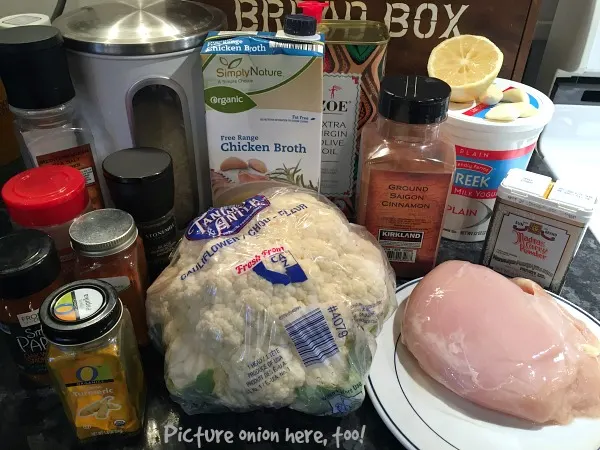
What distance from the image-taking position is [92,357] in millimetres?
537

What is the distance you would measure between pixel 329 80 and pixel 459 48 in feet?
0.68

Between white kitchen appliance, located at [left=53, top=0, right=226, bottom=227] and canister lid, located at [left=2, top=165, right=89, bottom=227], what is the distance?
0.13 metres

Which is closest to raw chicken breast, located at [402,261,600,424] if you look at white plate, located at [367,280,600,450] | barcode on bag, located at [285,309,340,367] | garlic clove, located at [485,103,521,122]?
white plate, located at [367,280,600,450]

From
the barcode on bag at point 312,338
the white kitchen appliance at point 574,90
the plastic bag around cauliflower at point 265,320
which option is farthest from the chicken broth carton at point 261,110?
the white kitchen appliance at point 574,90

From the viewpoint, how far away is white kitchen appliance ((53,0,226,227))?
0.71m

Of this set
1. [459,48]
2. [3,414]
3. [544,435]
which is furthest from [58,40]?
[544,435]

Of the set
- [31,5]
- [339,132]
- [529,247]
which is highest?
[31,5]

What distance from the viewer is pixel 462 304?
2.16 feet

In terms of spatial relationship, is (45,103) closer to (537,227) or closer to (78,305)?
(78,305)

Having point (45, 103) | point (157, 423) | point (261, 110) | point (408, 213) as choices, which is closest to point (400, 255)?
point (408, 213)

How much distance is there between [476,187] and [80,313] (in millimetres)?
566

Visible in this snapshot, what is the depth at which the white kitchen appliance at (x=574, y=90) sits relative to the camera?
Result: 1.02 m

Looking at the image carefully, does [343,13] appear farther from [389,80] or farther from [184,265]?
[184,265]

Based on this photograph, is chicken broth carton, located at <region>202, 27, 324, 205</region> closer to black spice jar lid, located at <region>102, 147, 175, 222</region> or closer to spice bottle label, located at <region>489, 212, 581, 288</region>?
black spice jar lid, located at <region>102, 147, 175, 222</region>
